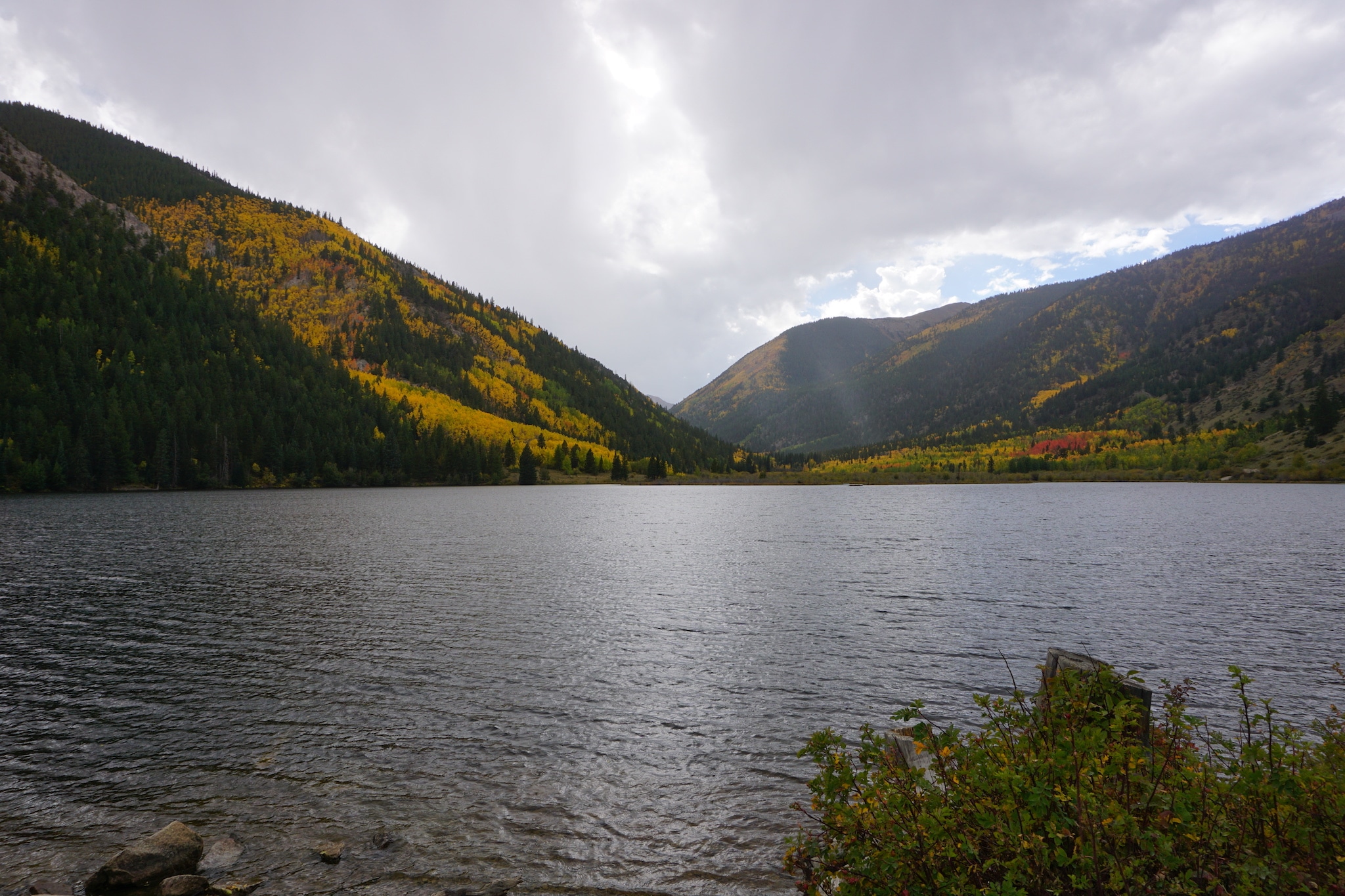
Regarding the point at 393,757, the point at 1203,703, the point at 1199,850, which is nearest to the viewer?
the point at 1199,850

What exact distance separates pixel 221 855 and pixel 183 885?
1228 millimetres

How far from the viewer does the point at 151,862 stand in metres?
10.6

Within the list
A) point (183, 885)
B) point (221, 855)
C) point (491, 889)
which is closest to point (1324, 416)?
point (491, 889)

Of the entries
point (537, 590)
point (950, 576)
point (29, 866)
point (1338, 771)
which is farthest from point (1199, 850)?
point (950, 576)

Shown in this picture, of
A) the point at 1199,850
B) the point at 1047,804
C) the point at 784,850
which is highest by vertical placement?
the point at 1047,804

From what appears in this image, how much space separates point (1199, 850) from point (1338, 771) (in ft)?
8.94

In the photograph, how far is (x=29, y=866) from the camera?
1106 cm

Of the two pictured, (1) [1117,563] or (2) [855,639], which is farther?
(1) [1117,563]

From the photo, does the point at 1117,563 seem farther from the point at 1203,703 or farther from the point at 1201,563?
the point at 1203,703

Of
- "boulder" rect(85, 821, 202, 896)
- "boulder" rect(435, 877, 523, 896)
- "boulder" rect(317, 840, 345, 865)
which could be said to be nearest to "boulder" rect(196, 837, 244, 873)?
"boulder" rect(85, 821, 202, 896)

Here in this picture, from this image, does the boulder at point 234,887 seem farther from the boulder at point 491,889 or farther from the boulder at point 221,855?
the boulder at point 491,889

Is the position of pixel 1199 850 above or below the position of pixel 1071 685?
below

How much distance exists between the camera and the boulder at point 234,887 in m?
10.3

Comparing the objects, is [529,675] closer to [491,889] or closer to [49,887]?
[491,889]
